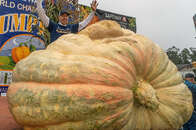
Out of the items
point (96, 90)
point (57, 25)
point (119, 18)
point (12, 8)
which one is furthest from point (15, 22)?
point (119, 18)

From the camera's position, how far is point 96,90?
950mm

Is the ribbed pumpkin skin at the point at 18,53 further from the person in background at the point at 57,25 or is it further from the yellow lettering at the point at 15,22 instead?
the person in background at the point at 57,25

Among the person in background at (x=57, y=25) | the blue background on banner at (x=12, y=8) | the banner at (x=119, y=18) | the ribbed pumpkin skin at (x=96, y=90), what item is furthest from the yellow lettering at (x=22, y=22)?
the ribbed pumpkin skin at (x=96, y=90)

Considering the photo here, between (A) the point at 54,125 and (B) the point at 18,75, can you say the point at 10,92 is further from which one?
(A) the point at 54,125

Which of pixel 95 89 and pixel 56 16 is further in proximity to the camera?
pixel 56 16

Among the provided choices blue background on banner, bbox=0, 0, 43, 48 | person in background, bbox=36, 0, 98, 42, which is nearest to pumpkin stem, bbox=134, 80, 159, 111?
person in background, bbox=36, 0, 98, 42

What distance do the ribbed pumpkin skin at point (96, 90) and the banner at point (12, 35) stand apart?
18.9ft

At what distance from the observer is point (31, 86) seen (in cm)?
101

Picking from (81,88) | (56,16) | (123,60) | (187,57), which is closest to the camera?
(81,88)

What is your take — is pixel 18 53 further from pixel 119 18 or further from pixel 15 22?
pixel 119 18

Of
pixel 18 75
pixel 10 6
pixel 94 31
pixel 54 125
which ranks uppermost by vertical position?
pixel 10 6

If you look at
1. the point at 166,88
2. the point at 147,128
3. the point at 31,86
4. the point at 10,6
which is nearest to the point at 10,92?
the point at 31,86

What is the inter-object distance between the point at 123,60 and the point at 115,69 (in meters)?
0.12

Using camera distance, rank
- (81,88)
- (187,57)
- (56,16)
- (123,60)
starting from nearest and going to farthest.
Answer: (81,88)
(123,60)
(56,16)
(187,57)
